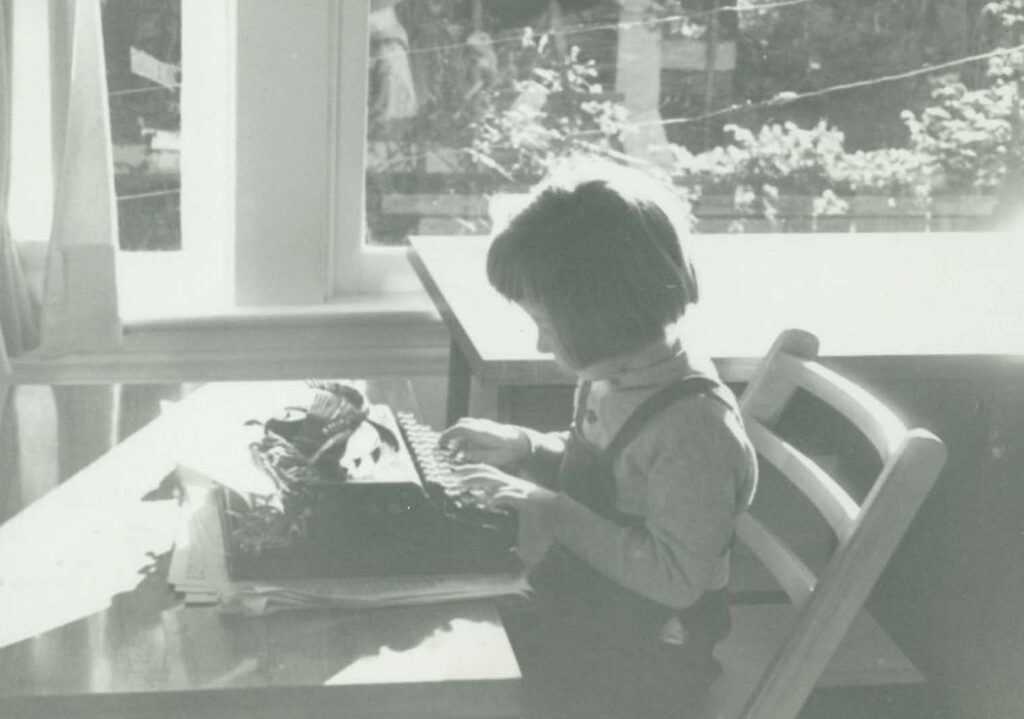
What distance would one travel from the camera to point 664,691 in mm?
1485

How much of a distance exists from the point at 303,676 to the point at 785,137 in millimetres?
1905

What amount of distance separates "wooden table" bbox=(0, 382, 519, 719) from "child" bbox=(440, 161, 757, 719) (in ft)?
0.81

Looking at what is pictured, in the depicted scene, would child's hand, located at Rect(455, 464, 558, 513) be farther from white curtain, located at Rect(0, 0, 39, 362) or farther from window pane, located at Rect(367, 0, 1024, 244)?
window pane, located at Rect(367, 0, 1024, 244)

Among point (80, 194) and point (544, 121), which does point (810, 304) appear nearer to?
point (544, 121)

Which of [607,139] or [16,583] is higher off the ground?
[607,139]

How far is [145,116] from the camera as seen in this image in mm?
2545

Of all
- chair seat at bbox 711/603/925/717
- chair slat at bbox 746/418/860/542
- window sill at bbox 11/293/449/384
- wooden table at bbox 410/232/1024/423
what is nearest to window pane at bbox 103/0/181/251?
window sill at bbox 11/293/449/384

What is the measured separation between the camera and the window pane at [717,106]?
2.61 metres

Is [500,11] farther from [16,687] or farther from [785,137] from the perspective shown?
[16,687]

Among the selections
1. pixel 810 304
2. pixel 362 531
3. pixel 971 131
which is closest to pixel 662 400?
pixel 362 531

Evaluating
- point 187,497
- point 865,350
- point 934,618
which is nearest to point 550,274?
point 187,497

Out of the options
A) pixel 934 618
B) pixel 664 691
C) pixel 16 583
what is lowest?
pixel 934 618

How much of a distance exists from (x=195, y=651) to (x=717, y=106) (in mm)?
1843

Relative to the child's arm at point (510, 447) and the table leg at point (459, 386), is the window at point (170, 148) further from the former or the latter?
the child's arm at point (510, 447)
